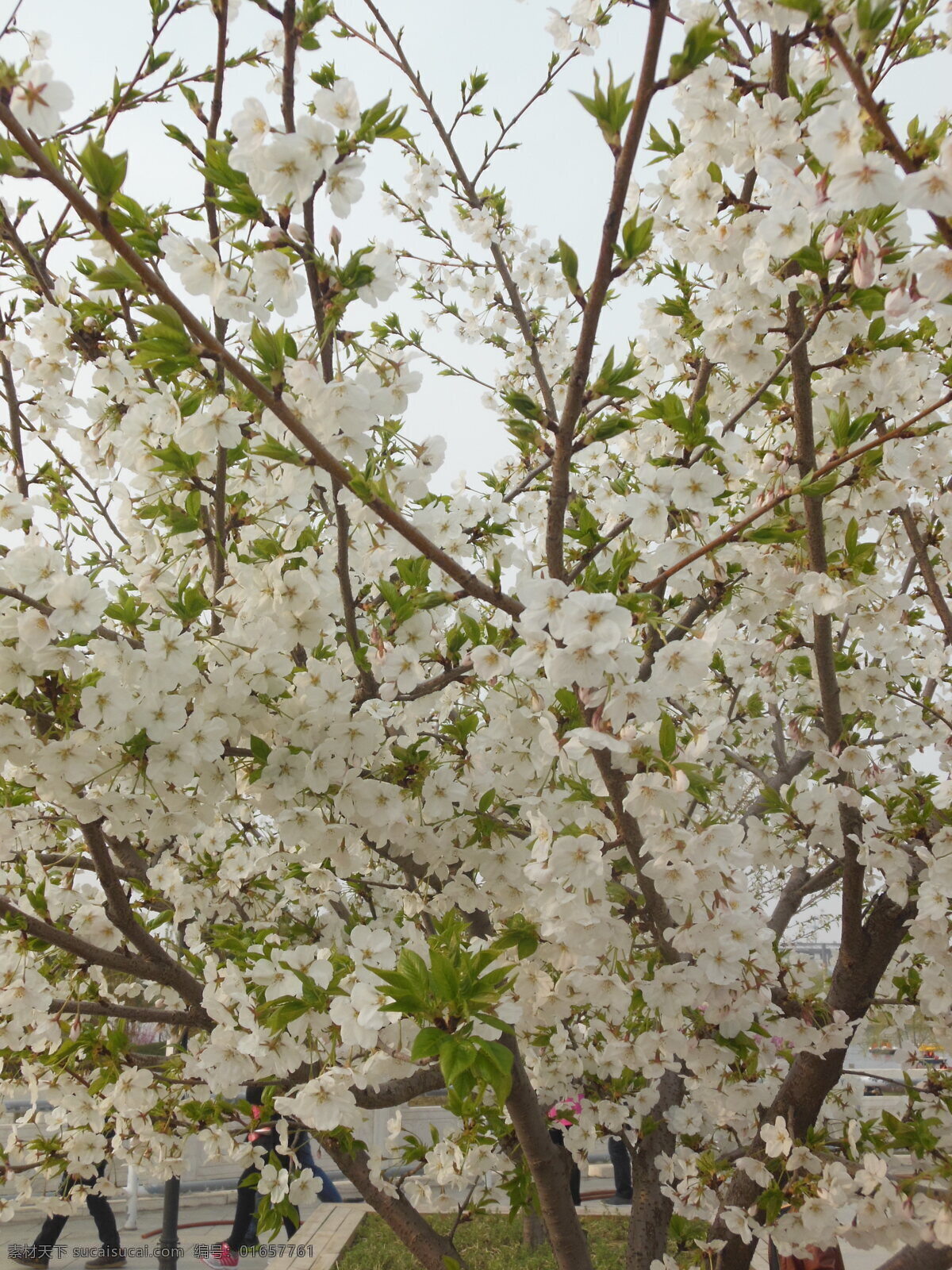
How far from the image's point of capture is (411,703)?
86.2 inches

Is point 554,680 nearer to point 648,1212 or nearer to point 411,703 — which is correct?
point 411,703

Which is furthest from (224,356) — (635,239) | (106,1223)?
(106,1223)

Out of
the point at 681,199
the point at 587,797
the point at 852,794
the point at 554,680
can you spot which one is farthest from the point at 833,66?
the point at 852,794

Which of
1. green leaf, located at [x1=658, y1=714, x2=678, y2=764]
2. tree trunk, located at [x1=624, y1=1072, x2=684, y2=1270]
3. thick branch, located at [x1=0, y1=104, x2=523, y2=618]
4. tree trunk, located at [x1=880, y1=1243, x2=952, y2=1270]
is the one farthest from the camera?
tree trunk, located at [x1=624, y1=1072, x2=684, y2=1270]

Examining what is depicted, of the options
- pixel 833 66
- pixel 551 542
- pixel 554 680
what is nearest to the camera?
pixel 554 680

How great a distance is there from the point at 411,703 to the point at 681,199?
4.51 ft

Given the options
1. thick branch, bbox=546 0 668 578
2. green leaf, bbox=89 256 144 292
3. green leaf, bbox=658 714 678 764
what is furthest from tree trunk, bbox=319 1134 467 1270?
green leaf, bbox=89 256 144 292

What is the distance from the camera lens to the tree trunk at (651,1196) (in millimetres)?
4043

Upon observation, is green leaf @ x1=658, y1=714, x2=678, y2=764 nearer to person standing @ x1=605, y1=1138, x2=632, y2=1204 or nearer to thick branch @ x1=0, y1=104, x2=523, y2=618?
thick branch @ x1=0, y1=104, x2=523, y2=618

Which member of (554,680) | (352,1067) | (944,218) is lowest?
(352,1067)

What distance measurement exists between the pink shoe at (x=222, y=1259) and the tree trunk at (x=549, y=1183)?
427 centimetres

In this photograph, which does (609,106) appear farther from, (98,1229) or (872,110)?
(98,1229)

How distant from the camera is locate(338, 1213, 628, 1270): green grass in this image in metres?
6.11

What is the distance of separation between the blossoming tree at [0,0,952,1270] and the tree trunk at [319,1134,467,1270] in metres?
0.02
